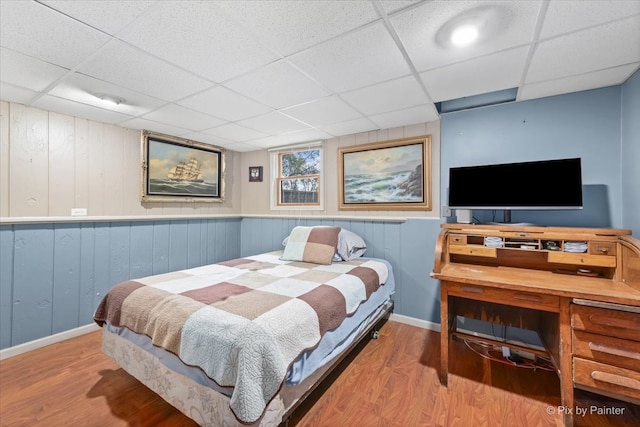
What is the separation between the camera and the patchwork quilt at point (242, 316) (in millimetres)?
1271

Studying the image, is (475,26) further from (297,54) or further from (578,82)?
(578,82)

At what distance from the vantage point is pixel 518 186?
2211 mm

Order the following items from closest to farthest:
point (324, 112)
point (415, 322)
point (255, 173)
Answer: point (324, 112) < point (415, 322) < point (255, 173)

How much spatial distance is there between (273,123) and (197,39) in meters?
1.48

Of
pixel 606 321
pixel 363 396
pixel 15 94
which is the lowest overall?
pixel 363 396

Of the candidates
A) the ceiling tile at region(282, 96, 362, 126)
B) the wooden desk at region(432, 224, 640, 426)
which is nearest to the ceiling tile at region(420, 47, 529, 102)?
the ceiling tile at region(282, 96, 362, 126)

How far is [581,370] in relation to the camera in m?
1.58

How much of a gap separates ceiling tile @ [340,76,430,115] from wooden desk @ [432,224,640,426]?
1.17 meters

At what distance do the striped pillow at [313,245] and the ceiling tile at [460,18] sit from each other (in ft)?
6.26

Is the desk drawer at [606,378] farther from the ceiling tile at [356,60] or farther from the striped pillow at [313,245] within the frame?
the ceiling tile at [356,60]

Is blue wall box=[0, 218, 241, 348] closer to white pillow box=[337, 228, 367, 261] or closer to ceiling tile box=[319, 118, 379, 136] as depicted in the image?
white pillow box=[337, 228, 367, 261]

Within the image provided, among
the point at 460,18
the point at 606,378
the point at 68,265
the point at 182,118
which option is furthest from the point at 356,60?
the point at 68,265

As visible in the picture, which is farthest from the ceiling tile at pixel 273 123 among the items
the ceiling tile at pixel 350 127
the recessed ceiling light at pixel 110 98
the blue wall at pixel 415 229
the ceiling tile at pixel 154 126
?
the blue wall at pixel 415 229

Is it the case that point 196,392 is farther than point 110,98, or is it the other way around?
point 110,98
